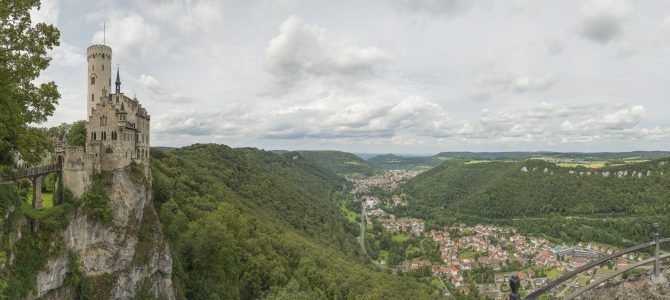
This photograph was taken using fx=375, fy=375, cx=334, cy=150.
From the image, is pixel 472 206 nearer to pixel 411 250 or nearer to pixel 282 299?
pixel 411 250

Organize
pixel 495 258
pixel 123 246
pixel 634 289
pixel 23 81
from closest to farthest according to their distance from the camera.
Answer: pixel 634 289
pixel 23 81
pixel 123 246
pixel 495 258

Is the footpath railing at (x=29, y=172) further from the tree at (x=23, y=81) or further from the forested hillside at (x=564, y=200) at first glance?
the forested hillside at (x=564, y=200)

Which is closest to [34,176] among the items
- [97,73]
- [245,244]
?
[97,73]

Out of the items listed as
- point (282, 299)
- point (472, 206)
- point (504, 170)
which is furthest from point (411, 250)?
point (504, 170)

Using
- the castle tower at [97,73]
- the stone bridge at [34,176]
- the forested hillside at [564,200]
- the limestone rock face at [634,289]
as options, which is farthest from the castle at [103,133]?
the forested hillside at [564,200]

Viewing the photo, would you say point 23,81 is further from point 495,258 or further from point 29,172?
point 495,258

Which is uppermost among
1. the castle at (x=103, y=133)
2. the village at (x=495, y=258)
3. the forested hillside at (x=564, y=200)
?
the castle at (x=103, y=133)
